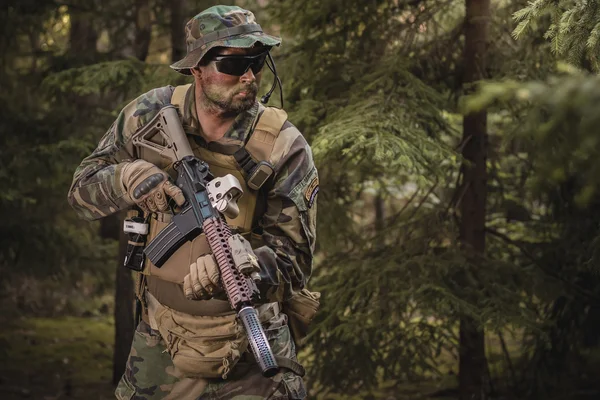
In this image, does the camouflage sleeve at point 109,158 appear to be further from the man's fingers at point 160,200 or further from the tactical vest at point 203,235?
the man's fingers at point 160,200

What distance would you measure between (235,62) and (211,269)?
0.90 m

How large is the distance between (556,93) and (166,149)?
70.2 inches

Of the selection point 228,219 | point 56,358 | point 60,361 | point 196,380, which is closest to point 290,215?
point 228,219

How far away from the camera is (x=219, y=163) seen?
3723mm

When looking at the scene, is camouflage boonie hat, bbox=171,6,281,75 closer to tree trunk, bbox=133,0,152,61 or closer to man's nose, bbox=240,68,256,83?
man's nose, bbox=240,68,256,83

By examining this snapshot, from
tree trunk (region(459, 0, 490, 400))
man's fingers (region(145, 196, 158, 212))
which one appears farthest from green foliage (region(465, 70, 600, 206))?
tree trunk (region(459, 0, 490, 400))

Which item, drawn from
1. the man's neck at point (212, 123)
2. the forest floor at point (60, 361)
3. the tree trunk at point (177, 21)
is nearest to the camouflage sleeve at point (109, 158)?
the man's neck at point (212, 123)

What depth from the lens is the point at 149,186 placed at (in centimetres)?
350

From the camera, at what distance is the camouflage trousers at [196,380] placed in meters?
3.64

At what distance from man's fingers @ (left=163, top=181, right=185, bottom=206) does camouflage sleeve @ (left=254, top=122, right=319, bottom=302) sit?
395mm

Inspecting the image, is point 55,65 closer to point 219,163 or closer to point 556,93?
point 219,163

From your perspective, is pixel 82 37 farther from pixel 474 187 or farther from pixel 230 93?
pixel 230 93

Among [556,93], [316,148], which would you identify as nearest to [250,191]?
[556,93]

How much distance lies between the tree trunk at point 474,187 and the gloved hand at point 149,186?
3365mm
